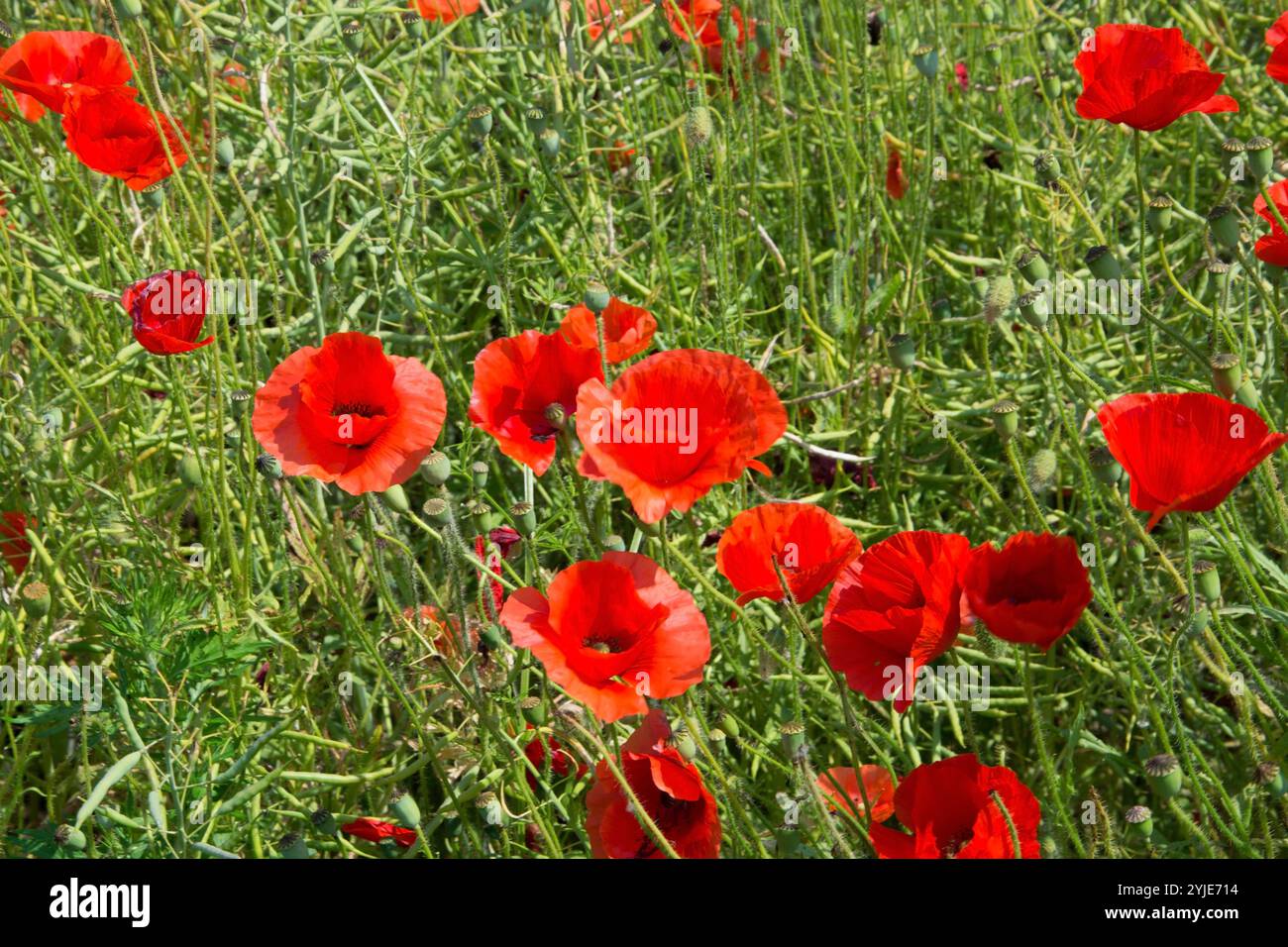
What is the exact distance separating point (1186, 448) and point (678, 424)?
33 centimetres

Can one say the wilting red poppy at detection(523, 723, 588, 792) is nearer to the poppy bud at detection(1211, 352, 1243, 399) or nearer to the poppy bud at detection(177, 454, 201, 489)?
the poppy bud at detection(177, 454, 201, 489)

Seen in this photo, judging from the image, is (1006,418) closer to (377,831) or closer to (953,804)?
(953,804)

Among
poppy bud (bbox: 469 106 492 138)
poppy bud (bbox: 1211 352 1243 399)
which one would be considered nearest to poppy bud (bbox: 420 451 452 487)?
poppy bud (bbox: 469 106 492 138)

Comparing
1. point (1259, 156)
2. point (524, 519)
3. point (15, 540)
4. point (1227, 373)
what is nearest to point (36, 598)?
point (15, 540)

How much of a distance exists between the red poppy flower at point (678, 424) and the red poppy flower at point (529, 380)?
0.44 ft

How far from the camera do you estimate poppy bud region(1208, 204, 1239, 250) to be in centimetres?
121

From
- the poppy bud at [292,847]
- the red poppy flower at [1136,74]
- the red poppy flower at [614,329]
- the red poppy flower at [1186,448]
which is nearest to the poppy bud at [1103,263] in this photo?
the red poppy flower at [1136,74]

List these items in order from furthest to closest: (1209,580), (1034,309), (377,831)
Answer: (377,831), (1034,309), (1209,580)

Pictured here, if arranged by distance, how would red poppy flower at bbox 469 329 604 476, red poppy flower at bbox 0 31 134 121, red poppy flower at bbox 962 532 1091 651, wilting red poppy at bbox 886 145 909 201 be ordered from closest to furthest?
1. red poppy flower at bbox 962 532 1091 651
2. red poppy flower at bbox 469 329 604 476
3. red poppy flower at bbox 0 31 134 121
4. wilting red poppy at bbox 886 145 909 201

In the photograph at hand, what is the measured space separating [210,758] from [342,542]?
285 millimetres

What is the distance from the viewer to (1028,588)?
38.1 inches

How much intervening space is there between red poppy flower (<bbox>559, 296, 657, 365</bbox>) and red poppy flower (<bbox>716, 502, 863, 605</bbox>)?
0.64 ft
